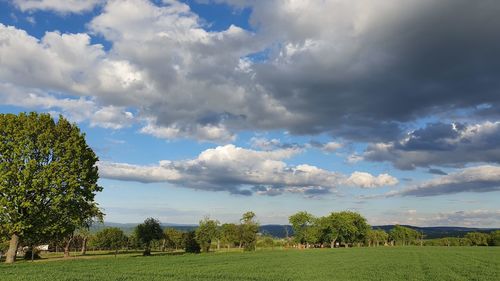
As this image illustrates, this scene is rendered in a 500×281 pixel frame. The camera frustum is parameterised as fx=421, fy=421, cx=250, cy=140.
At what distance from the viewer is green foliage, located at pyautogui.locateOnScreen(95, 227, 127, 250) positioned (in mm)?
156863

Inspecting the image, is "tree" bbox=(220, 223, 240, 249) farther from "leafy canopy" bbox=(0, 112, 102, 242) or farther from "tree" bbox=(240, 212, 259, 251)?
"leafy canopy" bbox=(0, 112, 102, 242)

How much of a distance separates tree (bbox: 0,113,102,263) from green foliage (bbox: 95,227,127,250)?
99.5m

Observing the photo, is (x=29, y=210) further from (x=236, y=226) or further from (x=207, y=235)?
(x=236, y=226)

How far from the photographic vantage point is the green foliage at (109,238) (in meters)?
157

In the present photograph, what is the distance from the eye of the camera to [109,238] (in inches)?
6206

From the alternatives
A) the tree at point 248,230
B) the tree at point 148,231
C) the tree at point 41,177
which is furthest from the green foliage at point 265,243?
the tree at point 41,177

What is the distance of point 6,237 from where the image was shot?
5928 centimetres

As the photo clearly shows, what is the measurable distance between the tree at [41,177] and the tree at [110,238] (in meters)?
99.5

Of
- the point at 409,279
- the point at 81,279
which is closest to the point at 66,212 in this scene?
the point at 81,279

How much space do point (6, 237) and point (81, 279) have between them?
3294 centimetres

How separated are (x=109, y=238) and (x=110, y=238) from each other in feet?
2.07

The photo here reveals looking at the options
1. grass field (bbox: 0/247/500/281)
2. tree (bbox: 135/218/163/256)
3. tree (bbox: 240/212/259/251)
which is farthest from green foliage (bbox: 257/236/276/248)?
grass field (bbox: 0/247/500/281)

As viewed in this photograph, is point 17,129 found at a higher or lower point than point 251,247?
higher

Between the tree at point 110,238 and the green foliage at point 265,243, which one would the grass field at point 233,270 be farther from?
the green foliage at point 265,243
